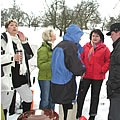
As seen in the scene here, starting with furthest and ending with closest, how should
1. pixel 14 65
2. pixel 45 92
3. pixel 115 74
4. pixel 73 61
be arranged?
pixel 45 92, pixel 14 65, pixel 115 74, pixel 73 61

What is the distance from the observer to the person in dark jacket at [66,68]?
190 centimetres

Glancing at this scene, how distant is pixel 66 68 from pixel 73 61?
5.2 inches

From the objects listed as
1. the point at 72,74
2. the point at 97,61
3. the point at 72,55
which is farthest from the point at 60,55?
the point at 97,61

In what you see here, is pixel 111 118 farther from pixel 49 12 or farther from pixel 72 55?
pixel 49 12

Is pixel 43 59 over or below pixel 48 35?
below

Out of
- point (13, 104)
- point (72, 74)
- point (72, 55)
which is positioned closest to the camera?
point (72, 55)

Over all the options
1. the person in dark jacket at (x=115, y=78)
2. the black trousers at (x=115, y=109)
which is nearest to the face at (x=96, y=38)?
the person in dark jacket at (x=115, y=78)

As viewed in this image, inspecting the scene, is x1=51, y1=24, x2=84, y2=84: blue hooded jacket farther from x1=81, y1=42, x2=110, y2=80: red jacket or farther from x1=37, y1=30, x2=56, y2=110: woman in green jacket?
x1=81, y1=42, x2=110, y2=80: red jacket

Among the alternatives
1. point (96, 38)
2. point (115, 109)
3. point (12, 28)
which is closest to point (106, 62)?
point (96, 38)

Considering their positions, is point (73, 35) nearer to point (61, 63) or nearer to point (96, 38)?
point (61, 63)

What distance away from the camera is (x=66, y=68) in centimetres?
195

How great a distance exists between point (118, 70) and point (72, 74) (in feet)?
1.90

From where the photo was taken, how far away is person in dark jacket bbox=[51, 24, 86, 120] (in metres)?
1.90

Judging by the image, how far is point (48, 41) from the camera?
8.86 ft
